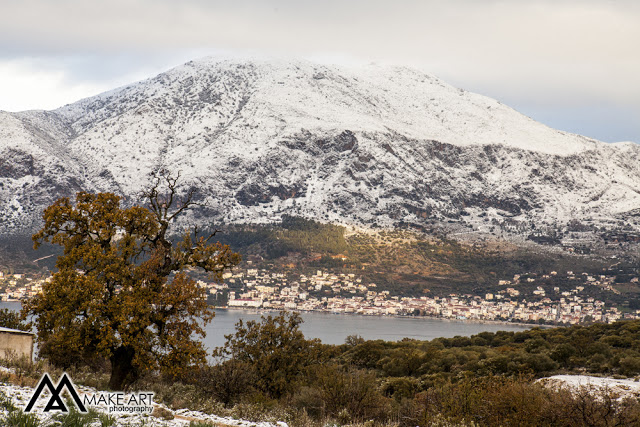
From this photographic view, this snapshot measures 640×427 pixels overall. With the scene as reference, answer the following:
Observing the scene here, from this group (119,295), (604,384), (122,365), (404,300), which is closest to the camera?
(119,295)

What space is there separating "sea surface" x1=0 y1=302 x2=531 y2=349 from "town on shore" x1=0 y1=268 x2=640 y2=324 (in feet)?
10.6

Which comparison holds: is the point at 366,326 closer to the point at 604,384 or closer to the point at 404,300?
the point at 404,300

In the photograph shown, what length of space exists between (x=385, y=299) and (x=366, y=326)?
31017 millimetres

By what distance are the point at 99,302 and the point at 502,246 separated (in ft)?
521

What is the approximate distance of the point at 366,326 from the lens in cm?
10500

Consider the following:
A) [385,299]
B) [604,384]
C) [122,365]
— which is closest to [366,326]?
[385,299]

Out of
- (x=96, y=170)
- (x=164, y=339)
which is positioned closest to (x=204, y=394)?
(x=164, y=339)

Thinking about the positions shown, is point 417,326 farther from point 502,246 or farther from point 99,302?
point 99,302

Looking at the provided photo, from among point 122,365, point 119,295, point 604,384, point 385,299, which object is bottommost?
point 385,299

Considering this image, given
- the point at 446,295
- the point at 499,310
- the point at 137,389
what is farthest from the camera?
the point at 446,295

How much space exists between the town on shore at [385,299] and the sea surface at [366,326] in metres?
3.24

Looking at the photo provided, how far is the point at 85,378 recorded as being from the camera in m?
17.7

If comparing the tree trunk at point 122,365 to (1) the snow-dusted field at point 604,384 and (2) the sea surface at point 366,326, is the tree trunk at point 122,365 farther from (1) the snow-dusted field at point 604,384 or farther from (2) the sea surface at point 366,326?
(2) the sea surface at point 366,326

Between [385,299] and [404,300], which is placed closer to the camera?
[404,300]
